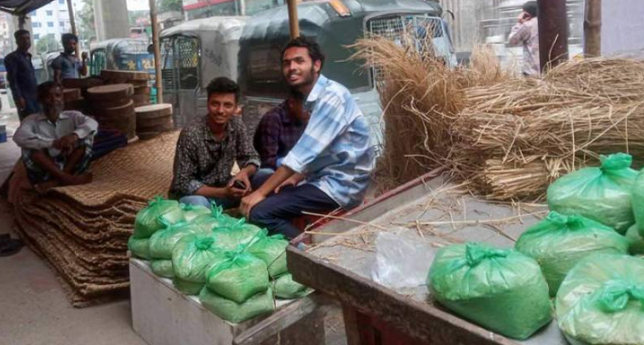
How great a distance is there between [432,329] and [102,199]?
3032 mm

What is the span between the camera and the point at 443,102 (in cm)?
303

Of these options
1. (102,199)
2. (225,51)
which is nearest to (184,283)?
(102,199)

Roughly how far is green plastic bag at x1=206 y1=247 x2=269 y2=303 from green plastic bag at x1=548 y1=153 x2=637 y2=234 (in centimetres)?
127

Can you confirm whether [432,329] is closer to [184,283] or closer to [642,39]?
[184,283]

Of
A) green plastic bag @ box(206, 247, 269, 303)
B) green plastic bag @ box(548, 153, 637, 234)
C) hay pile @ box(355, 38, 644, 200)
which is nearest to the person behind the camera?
green plastic bag @ box(548, 153, 637, 234)

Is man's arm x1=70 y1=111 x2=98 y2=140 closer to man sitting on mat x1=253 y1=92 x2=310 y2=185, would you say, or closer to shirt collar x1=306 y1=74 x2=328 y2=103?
man sitting on mat x1=253 y1=92 x2=310 y2=185

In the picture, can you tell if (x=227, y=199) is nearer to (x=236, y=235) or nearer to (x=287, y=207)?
(x=287, y=207)

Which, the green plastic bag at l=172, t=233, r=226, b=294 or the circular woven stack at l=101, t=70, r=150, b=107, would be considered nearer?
the green plastic bag at l=172, t=233, r=226, b=294

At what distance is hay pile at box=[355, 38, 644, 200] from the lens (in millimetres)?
2191

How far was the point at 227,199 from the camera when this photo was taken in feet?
12.5

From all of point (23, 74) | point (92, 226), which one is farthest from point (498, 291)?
point (23, 74)

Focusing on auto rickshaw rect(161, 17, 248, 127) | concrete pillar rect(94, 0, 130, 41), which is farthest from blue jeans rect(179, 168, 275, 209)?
concrete pillar rect(94, 0, 130, 41)

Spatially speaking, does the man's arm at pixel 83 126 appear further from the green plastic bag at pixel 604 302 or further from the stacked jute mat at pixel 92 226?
the green plastic bag at pixel 604 302

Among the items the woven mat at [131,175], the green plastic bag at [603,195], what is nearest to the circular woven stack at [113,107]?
the woven mat at [131,175]
